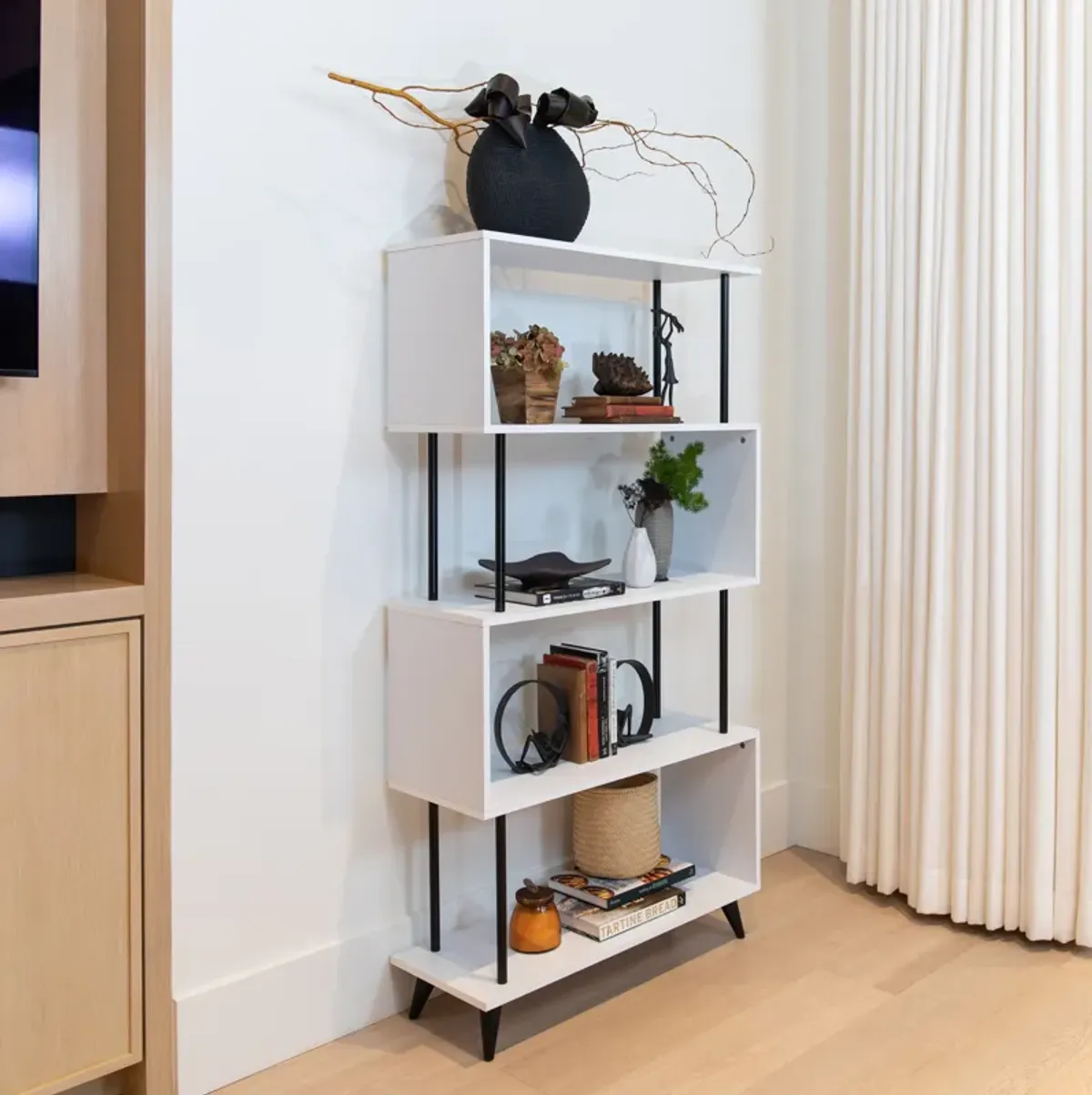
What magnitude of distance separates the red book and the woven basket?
5.5 inches

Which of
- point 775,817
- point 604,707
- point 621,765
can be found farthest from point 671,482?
point 775,817

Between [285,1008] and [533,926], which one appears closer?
[285,1008]

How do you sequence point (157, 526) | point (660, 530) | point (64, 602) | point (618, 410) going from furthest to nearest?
point (660, 530)
point (618, 410)
point (157, 526)
point (64, 602)

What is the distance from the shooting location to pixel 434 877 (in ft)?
7.74

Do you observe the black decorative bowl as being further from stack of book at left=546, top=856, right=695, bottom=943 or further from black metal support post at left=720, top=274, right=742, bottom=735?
stack of book at left=546, top=856, right=695, bottom=943

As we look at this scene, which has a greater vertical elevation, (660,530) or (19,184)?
(19,184)

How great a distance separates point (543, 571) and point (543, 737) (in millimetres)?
334

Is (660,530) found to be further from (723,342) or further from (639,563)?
(723,342)

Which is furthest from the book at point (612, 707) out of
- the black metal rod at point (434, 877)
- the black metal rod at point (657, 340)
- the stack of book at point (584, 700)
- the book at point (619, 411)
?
the black metal rod at point (657, 340)

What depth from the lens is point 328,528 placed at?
7.29ft

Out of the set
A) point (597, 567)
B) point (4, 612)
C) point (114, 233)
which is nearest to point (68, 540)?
point (4, 612)

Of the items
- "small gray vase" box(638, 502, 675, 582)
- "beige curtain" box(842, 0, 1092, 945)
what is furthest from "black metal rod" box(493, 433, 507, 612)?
"beige curtain" box(842, 0, 1092, 945)

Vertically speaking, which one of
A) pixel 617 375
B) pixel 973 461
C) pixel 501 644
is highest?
pixel 617 375

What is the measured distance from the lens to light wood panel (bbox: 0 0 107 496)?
70.1 inches
